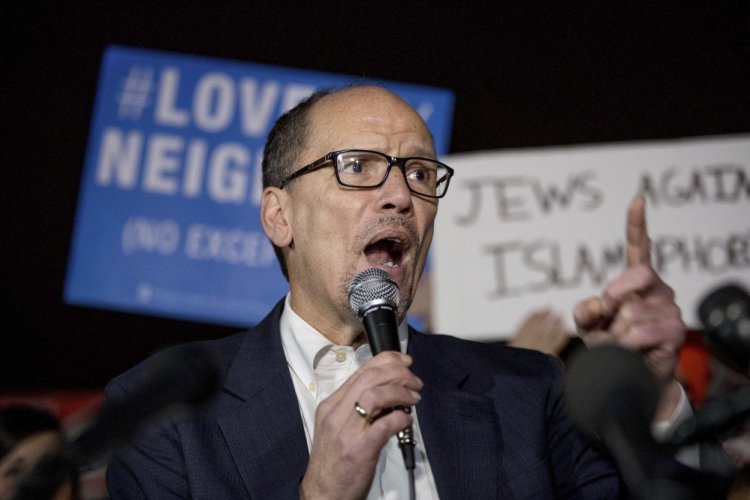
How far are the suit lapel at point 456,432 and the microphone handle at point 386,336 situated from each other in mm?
298

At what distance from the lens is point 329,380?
2.06m

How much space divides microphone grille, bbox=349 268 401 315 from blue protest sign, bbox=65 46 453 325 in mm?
1834

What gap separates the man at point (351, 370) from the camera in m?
1.86

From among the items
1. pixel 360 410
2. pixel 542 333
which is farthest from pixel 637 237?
pixel 542 333

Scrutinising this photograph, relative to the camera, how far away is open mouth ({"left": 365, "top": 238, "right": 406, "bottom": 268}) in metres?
2.02

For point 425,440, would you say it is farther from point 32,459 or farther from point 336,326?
point 32,459

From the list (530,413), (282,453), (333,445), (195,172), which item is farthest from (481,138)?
(333,445)

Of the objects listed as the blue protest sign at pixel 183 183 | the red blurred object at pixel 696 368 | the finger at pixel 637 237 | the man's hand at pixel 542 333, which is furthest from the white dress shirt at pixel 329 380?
the red blurred object at pixel 696 368

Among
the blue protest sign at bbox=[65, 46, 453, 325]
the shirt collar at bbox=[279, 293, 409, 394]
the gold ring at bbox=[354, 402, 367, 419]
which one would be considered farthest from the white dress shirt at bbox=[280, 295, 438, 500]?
the blue protest sign at bbox=[65, 46, 453, 325]

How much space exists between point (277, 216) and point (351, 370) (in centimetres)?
43

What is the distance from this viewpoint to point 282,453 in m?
1.87

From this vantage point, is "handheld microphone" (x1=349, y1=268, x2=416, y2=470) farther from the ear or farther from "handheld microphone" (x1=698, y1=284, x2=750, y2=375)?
"handheld microphone" (x1=698, y1=284, x2=750, y2=375)

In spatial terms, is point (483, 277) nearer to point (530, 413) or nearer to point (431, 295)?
point (431, 295)

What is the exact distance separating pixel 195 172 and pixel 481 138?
1.20m
